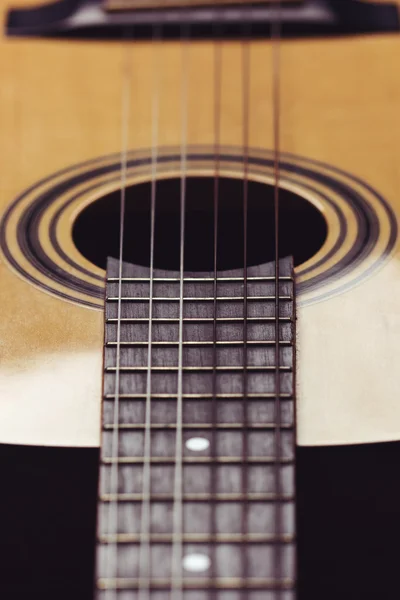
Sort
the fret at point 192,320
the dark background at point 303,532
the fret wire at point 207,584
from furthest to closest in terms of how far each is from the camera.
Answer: the dark background at point 303,532, the fret at point 192,320, the fret wire at point 207,584

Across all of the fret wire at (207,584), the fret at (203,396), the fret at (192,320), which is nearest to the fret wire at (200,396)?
the fret at (203,396)

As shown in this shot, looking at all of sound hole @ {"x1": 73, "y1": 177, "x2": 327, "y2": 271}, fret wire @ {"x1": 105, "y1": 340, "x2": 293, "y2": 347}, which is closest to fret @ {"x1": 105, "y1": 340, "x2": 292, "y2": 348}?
fret wire @ {"x1": 105, "y1": 340, "x2": 293, "y2": 347}

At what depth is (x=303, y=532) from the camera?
3.77 ft

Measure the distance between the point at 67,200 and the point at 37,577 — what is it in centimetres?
48

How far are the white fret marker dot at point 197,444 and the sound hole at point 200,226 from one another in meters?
0.34

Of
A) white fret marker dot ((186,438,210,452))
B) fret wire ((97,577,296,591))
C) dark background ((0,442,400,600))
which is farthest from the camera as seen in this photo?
dark background ((0,442,400,600))

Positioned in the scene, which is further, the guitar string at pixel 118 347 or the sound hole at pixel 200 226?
the sound hole at pixel 200 226

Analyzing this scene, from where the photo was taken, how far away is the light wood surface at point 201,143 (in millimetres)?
958

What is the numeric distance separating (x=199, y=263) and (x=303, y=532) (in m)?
0.37

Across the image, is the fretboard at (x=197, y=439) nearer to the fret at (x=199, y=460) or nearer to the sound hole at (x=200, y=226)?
the fret at (x=199, y=460)

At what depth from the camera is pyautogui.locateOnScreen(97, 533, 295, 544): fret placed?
2.74 feet

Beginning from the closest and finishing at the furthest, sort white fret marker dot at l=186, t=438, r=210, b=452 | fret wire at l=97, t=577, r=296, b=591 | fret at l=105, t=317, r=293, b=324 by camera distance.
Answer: fret wire at l=97, t=577, r=296, b=591, white fret marker dot at l=186, t=438, r=210, b=452, fret at l=105, t=317, r=293, b=324

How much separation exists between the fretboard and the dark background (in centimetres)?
21

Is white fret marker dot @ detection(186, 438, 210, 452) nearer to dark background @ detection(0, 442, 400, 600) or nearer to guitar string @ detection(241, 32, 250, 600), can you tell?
guitar string @ detection(241, 32, 250, 600)
